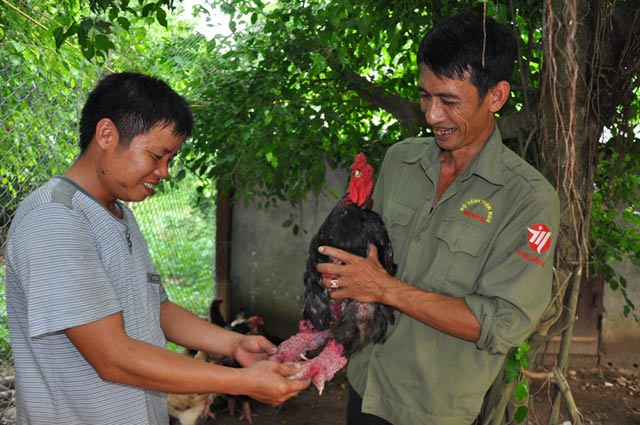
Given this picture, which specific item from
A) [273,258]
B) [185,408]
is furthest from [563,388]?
[273,258]

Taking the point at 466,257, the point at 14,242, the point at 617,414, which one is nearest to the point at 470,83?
the point at 466,257

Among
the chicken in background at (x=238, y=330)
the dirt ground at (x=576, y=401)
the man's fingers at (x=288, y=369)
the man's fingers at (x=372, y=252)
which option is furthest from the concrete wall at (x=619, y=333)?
the man's fingers at (x=288, y=369)

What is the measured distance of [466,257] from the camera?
2051mm

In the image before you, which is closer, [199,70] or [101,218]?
[101,218]

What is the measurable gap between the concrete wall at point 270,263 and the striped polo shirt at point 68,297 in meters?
4.28

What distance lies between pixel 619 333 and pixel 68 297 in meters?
5.87

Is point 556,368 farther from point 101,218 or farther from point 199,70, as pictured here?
point 199,70

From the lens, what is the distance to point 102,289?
5.04ft

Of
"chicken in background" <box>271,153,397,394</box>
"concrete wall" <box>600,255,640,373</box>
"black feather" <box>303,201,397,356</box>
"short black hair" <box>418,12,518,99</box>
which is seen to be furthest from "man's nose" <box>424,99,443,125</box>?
"concrete wall" <box>600,255,640,373</box>

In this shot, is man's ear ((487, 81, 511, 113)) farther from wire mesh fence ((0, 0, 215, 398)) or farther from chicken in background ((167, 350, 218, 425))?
chicken in background ((167, 350, 218, 425))

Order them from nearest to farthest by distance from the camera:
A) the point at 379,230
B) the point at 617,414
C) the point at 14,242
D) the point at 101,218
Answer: the point at 14,242, the point at 101,218, the point at 379,230, the point at 617,414

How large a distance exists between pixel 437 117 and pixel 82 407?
1.61 meters

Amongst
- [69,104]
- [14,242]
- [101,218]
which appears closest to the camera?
[14,242]

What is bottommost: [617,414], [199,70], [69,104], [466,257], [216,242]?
[617,414]
